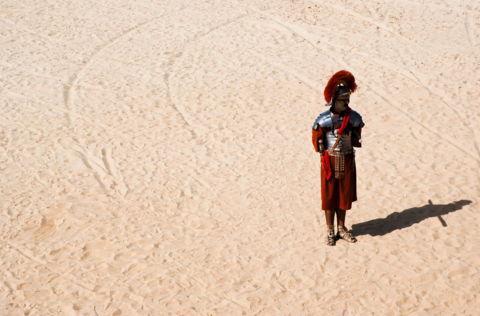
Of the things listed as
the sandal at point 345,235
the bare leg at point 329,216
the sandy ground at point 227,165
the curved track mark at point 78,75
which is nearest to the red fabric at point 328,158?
the bare leg at point 329,216

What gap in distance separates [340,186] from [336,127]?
0.72 meters

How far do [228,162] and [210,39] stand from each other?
6357 millimetres

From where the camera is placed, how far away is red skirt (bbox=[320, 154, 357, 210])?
208 inches

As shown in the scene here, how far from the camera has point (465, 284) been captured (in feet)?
16.1

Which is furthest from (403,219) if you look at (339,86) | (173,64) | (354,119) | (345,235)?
(173,64)

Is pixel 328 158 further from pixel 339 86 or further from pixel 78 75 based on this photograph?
pixel 78 75

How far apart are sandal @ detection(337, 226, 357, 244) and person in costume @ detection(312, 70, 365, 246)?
41 cm

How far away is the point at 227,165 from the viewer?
761 centimetres

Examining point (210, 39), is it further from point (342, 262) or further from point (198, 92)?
point (342, 262)

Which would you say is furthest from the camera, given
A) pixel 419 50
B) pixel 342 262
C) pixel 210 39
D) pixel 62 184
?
pixel 210 39

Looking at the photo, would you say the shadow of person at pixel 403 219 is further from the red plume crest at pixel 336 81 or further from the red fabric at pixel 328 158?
the red plume crest at pixel 336 81

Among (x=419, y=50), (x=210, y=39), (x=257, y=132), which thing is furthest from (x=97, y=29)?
(x=419, y=50)

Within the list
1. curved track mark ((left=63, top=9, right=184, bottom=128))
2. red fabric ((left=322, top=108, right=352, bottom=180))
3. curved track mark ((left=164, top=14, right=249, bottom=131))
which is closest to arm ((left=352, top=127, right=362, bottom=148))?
red fabric ((left=322, top=108, right=352, bottom=180))

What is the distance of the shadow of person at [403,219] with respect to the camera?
234 inches
